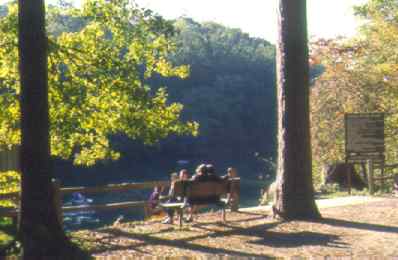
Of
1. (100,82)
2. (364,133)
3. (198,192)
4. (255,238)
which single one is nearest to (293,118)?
(198,192)

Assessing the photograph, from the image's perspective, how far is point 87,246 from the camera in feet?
32.9

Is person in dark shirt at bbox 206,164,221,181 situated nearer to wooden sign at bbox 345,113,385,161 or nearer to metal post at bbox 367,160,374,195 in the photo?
metal post at bbox 367,160,374,195

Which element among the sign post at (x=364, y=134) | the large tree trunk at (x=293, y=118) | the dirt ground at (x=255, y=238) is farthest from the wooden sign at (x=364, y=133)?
the large tree trunk at (x=293, y=118)

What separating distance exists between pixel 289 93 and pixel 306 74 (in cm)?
48

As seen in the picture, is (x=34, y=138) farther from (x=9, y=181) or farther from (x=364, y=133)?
(x=364, y=133)

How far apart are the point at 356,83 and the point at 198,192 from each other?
1815cm

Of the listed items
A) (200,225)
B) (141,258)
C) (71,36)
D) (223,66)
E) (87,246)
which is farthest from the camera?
(223,66)

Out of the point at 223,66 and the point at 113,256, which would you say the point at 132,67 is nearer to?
the point at 113,256

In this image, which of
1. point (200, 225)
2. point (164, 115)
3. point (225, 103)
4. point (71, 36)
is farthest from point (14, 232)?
point (225, 103)

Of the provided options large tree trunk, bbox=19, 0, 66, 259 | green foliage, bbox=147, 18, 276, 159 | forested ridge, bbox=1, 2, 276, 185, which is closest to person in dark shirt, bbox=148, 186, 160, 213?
large tree trunk, bbox=19, 0, 66, 259

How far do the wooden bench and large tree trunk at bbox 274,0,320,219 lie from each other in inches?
39.4

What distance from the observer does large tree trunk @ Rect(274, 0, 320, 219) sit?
498 inches

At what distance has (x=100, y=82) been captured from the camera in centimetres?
1338

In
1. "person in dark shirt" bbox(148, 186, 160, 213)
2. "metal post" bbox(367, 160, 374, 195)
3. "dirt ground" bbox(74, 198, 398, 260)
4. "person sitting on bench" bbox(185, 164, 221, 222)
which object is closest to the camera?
"dirt ground" bbox(74, 198, 398, 260)
